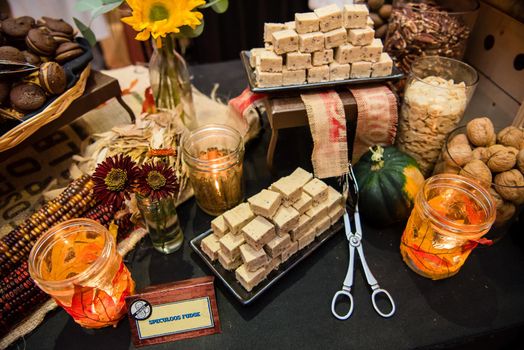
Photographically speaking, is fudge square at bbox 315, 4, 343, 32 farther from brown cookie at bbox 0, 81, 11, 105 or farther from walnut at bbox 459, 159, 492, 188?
brown cookie at bbox 0, 81, 11, 105

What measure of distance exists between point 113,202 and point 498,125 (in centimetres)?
124

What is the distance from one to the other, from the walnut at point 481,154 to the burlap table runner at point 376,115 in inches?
9.6

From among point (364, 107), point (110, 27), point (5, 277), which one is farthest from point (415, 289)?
point (110, 27)

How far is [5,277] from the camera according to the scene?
3.00ft

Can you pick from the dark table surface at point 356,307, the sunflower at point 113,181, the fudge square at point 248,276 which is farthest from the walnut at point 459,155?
the sunflower at point 113,181

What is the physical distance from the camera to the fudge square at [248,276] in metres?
0.91

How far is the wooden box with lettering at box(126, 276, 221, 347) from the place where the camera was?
2.79ft

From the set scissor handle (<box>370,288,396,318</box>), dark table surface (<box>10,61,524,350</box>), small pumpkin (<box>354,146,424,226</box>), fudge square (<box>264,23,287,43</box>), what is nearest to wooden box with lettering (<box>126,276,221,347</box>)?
dark table surface (<box>10,61,524,350</box>)

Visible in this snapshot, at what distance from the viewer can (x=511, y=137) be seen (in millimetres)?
1014

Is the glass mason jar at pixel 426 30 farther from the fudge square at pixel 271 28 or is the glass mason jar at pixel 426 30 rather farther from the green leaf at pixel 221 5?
the green leaf at pixel 221 5

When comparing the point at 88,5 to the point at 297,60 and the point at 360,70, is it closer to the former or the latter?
the point at 297,60

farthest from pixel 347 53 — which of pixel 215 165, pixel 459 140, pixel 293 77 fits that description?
pixel 215 165

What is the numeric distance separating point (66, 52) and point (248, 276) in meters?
0.87

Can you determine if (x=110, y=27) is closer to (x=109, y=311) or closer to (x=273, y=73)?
(x=273, y=73)
